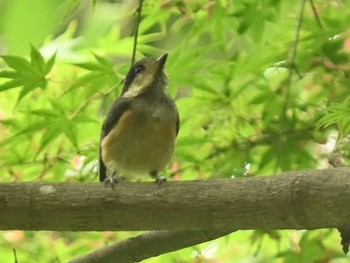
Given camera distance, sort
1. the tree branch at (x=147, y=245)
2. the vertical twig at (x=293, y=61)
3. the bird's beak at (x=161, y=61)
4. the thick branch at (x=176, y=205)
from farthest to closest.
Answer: the bird's beak at (x=161, y=61)
the vertical twig at (x=293, y=61)
the tree branch at (x=147, y=245)
the thick branch at (x=176, y=205)

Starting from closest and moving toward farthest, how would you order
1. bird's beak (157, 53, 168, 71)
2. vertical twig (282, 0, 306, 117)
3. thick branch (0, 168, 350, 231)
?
1. thick branch (0, 168, 350, 231)
2. vertical twig (282, 0, 306, 117)
3. bird's beak (157, 53, 168, 71)

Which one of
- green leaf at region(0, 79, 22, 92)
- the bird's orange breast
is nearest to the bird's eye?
the bird's orange breast

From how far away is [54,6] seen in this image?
13.6 inches

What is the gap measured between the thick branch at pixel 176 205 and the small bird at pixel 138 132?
52 cm

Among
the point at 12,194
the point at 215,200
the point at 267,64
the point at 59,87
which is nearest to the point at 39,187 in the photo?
the point at 12,194

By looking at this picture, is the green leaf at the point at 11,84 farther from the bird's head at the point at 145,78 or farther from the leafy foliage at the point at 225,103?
the bird's head at the point at 145,78

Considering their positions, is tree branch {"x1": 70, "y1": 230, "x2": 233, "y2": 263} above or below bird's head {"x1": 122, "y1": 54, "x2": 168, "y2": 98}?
below

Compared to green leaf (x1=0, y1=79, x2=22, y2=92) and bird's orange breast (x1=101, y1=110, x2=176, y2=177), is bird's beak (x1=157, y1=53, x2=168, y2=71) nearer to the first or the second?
bird's orange breast (x1=101, y1=110, x2=176, y2=177)

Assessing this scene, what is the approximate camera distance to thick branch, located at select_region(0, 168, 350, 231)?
108cm

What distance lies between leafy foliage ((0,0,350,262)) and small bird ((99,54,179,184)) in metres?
0.05

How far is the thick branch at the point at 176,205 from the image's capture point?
108 cm

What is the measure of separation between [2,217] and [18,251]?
2.00 feet

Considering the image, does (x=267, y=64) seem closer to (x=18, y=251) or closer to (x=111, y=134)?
(x=111, y=134)

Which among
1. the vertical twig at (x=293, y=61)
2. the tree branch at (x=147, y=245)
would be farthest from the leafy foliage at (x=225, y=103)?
the tree branch at (x=147, y=245)
